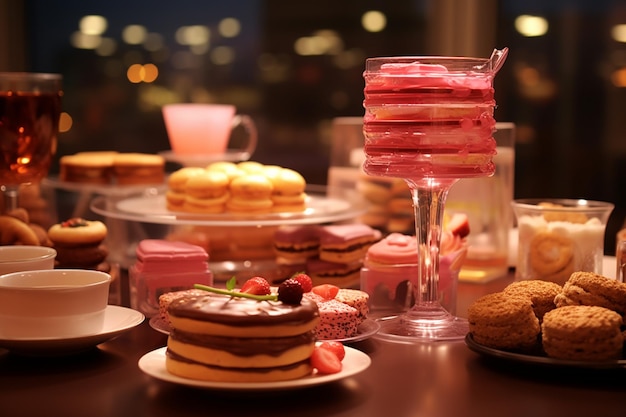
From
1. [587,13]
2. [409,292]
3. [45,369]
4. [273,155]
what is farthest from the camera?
[273,155]

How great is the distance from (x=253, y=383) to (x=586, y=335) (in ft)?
1.41

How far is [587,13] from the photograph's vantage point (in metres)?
3.61

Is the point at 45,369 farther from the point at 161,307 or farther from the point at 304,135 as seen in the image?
the point at 304,135

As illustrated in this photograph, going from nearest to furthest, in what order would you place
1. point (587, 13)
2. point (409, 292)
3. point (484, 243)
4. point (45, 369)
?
point (45, 369)
point (409, 292)
point (484, 243)
point (587, 13)

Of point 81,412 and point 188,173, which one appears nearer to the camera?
point 81,412

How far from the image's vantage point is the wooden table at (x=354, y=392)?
1.07 metres

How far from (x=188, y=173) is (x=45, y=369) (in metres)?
0.81

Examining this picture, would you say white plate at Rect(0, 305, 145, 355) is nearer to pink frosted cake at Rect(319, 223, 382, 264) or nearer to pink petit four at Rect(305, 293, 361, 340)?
pink petit four at Rect(305, 293, 361, 340)

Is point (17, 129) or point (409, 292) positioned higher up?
point (17, 129)

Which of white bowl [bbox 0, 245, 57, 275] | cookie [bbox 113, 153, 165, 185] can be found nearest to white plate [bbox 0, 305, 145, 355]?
white bowl [bbox 0, 245, 57, 275]

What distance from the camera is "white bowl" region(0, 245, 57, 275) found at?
1.38 m

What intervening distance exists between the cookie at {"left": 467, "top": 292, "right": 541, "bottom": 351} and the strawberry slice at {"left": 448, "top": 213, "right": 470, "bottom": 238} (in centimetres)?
50

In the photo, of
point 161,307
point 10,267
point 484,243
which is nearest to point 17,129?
point 10,267

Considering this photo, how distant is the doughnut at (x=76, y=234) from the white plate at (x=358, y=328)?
32 centimetres
